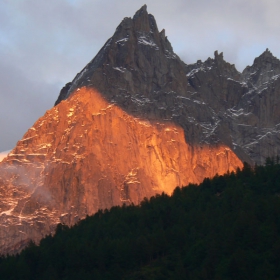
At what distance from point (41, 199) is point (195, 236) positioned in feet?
250

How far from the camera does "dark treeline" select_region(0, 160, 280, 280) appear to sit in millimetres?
115250

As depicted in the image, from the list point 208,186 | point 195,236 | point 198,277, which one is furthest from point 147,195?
point 198,277

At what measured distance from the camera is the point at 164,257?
12525 cm

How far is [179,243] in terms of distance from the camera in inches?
5007

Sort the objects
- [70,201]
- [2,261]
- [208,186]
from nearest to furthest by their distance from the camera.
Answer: [2,261], [208,186], [70,201]

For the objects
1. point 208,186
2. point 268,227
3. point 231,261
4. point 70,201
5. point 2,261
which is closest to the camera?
point 231,261

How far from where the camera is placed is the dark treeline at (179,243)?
→ 11525cm

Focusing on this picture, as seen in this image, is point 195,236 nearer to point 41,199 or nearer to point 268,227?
point 268,227

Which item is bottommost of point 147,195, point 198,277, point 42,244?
point 198,277

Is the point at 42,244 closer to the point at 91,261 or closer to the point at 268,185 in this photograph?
the point at 91,261

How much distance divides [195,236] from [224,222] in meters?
3.76

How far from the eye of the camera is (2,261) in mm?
138250

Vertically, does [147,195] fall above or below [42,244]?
above

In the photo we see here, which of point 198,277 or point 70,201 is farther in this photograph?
point 70,201
